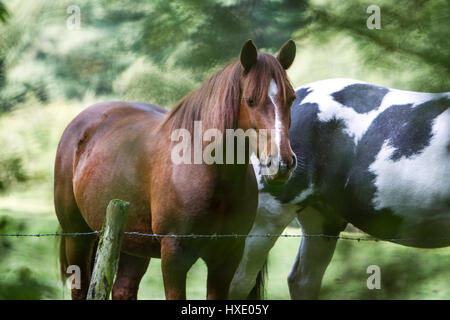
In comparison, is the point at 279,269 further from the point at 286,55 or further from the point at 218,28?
the point at 286,55

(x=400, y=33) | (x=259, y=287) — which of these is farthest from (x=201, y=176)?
(x=400, y=33)

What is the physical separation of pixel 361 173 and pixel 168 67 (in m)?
2.68

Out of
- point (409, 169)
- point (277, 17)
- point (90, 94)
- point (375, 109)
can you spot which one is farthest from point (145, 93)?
point (409, 169)

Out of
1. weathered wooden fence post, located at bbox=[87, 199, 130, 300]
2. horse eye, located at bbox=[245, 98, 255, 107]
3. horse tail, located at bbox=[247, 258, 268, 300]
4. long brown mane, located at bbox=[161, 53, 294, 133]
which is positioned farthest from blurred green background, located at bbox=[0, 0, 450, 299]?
weathered wooden fence post, located at bbox=[87, 199, 130, 300]

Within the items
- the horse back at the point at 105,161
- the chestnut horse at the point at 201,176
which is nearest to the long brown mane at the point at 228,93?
the chestnut horse at the point at 201,176

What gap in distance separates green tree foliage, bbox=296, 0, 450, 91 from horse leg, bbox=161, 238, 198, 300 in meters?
2.99

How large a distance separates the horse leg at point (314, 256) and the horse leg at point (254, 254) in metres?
0.34

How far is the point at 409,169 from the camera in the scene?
335cm

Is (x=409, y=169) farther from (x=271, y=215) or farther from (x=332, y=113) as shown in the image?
(x=271, y=215)

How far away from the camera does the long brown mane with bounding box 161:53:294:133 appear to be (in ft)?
8.09

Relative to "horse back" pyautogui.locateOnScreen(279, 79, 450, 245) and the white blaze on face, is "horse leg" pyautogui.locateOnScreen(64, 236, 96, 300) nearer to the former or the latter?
"horse back" pyautogui.locateOnScreen(279, 79, 450, 245)

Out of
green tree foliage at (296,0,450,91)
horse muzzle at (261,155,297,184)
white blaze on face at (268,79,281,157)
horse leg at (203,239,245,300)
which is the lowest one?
horse leg at (203,239,245,300)

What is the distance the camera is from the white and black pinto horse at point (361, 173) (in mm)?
3328

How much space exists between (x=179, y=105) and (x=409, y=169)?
146cm
